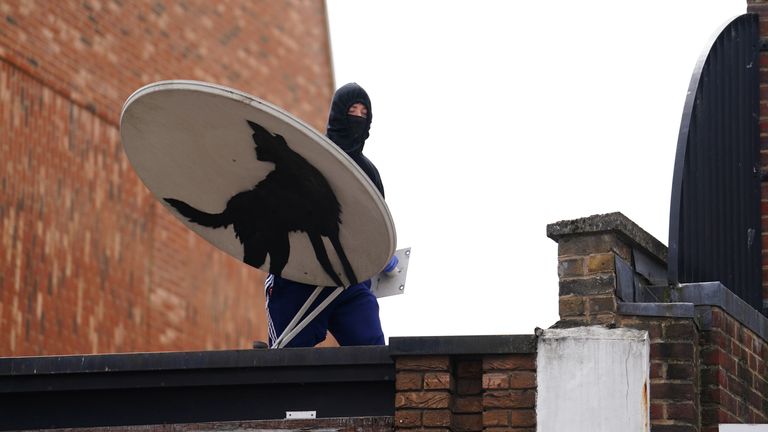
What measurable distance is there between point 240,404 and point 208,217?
50.0 inches

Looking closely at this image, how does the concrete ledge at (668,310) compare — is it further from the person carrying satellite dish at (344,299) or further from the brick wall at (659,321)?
the person carrying satellite dish at (344,299)

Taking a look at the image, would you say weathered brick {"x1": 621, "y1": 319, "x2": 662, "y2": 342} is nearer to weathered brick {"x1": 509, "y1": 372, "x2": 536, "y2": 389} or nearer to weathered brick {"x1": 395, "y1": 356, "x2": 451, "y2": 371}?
weathered brick {"x1": 509, "y1": 372, "x2": 536, "y2": 389}

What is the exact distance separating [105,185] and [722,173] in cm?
1060

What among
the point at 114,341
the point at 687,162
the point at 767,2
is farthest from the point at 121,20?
the point at 687,162

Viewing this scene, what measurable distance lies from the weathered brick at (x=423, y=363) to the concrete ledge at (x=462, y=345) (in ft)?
0.09

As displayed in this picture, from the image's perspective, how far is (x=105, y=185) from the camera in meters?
19.2

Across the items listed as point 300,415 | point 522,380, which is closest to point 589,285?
point 522,380

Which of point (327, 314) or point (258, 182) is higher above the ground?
point (258, 182)

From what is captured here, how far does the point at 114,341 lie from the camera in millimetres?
18719

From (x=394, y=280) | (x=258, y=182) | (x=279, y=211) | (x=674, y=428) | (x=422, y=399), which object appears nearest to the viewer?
(x=422, y=399)

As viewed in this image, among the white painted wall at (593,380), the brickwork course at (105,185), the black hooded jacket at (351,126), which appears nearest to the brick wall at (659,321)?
the white painted wall at (593,380)

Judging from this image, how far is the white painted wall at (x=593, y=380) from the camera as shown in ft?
25.0

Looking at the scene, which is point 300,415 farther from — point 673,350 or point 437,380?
point 673,350

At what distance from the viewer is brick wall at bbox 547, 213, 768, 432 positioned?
809 centimetres
